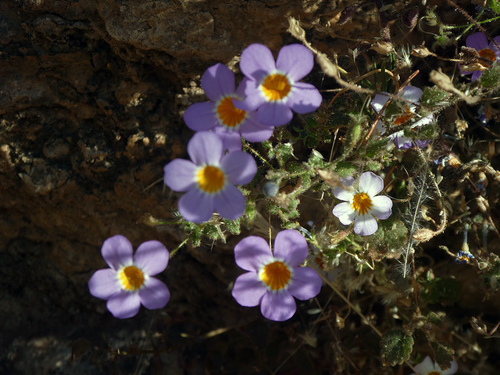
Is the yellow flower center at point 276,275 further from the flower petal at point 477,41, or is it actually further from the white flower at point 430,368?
the flower petal at point 477,41

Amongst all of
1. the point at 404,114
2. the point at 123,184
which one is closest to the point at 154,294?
the point at 123,184

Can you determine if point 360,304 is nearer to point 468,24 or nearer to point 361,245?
point 361,245

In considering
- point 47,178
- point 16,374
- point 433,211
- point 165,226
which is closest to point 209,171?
point 165,226

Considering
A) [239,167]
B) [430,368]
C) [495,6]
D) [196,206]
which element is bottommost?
[430,368]

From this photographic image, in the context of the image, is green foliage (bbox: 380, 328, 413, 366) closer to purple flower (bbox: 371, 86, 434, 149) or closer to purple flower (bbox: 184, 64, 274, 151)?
purple flower (bbox: 371, 86, 434, 149)

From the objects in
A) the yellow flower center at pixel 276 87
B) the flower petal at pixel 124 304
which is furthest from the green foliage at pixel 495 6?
the flower petal at pixel 124 304

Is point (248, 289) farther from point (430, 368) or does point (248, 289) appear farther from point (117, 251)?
point (430, 368)

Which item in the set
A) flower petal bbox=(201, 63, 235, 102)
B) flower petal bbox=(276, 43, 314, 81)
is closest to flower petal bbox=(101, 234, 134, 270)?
flower petal bbox=(201, 63, 235, 102)
